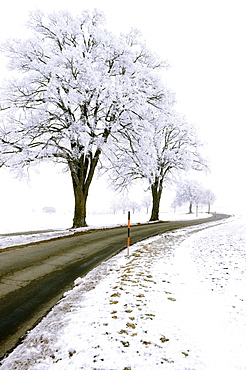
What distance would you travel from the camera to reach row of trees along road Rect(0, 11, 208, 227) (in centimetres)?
1164

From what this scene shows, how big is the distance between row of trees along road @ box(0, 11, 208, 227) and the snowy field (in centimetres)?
870

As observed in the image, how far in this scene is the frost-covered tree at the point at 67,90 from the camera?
11562 millimetres

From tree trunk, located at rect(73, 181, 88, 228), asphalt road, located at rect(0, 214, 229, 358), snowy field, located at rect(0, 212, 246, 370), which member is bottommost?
asphalt road, located at rect(0, 214, 229, 358)

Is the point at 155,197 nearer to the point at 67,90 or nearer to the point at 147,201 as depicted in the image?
the point at 67,90

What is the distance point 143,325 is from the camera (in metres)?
2.86

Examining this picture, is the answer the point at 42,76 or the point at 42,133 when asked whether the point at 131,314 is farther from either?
the point at 42,76

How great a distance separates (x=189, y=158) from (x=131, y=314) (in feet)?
63.0

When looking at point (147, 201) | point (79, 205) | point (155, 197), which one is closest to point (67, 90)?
point (79, 205)

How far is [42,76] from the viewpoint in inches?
493

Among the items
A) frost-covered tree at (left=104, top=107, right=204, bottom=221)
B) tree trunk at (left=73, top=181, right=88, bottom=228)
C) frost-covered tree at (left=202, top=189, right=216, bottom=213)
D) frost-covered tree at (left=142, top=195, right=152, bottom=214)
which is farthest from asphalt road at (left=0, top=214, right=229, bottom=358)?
frost-covered tree at (left=142, top=195, right=152, bottom=214)

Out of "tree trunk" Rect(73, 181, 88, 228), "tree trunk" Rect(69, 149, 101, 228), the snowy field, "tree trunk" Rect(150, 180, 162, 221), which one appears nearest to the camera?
the snowy field

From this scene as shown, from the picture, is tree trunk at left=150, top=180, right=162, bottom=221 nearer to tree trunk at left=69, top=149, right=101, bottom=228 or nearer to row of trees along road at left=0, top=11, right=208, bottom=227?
row of trees along road at left=0, top=11, right=208, bottom=227

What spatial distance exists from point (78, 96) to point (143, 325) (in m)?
11.1

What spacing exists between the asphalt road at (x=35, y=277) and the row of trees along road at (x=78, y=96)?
595 centimetres
